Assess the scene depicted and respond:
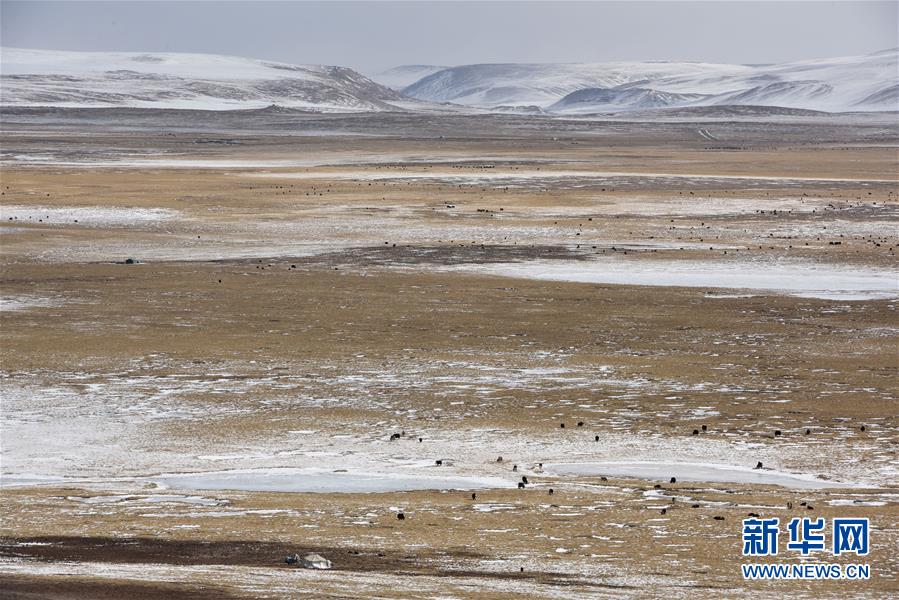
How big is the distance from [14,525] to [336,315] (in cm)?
1243

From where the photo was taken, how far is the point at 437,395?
724 inches

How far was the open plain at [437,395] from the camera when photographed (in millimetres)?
11430

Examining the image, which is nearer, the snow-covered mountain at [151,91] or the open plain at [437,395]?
the open plain at [437,395]

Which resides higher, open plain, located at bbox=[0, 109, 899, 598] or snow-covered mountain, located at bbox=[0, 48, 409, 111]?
snow-covered mountain, located at bbox=[0, 48, 409, 111]

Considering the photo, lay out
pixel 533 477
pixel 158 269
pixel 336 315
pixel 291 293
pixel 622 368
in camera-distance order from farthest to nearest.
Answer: pixel 158 269 → pixel 291 293 → pixel 336 315 → pixel 622 368 → pixel 533 477

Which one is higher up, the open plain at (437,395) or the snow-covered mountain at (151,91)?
the snow-covered mountain at (151,91)

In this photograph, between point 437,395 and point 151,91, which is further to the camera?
point 151,91

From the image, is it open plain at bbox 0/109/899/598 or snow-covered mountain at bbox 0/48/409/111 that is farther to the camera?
snow-covered mountain at bbox 0/48/409/111

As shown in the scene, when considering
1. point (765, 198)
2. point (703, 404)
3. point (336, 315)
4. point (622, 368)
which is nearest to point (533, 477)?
point (703, 404)

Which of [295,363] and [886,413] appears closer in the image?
[886,413]

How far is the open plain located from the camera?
37.5 ft

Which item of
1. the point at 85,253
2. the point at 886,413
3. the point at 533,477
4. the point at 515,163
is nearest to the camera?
the point at 533,477

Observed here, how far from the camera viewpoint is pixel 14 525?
1243cm

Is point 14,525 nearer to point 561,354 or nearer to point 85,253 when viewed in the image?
point 561,354
